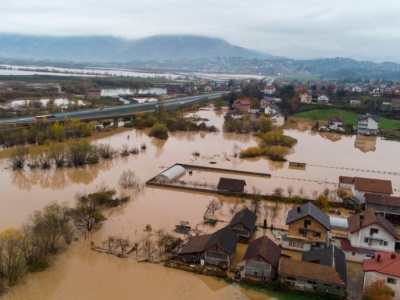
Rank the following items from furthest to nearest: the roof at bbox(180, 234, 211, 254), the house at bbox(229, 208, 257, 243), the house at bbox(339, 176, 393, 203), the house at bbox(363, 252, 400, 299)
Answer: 1. the house at bbox(339, 176, 393, 203)
2. the house at bbox(229, 208, 257, 243)
3. the roof at bbox(180, 234, 211, 254)
4. the house at bbox(363, 252, 400, 299)

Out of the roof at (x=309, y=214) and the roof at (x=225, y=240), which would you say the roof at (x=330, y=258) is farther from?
the roof at (x=225, y=240)

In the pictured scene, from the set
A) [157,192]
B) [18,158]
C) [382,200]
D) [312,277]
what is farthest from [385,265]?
[18,158]

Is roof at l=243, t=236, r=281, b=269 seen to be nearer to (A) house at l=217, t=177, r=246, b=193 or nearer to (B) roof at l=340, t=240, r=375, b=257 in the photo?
(B) roof at l=340, t=240, r=375, b=257

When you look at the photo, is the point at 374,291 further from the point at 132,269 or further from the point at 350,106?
the point at 350,106

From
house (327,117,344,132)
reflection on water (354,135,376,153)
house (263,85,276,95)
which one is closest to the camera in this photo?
reflection on water (354,135,376,153)

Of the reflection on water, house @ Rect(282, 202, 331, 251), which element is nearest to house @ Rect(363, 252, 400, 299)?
house @ Rect(282, 202, 331, 251)

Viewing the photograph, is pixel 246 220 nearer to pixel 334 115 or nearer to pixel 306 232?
pixel 306 232

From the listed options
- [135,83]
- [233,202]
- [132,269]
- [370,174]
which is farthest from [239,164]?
[135,83]
